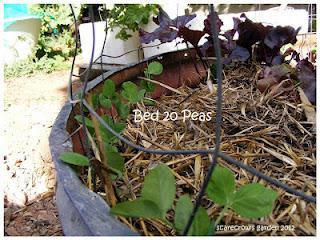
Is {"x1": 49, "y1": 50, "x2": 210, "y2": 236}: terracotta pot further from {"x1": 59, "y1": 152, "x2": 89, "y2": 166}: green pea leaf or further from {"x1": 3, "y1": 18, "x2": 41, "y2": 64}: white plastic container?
{"x1": 3, "y1": 18, "x2": 41, "y2": 64}: white plastic container

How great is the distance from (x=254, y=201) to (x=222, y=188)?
3 cm

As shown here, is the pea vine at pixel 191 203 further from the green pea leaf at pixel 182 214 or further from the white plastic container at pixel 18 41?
the white plastic container at pixel 18 41

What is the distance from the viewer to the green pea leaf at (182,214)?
1.27 ft

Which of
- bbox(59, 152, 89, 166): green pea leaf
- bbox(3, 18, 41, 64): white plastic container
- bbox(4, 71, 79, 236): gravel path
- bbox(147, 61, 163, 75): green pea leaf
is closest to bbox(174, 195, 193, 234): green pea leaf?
bbox(59, 152, 89, 166): green pea leaf

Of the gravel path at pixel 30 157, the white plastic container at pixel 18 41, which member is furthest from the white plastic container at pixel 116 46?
the white plastic container at pixel 18 41

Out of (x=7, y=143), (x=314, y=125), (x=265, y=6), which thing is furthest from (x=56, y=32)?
(x=314, y=125)

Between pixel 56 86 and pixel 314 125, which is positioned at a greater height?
pixel 314 125

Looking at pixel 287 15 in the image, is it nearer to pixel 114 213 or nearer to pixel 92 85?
pixel 92 85

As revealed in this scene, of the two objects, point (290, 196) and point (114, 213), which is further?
point (290, 196)

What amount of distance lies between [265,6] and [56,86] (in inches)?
93.6

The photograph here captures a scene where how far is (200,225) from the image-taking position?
374 millimetres

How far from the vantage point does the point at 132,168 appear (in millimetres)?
594

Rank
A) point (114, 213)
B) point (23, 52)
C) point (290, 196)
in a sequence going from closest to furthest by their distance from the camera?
point (114, 213) → point (290, 196) → point (23, 52)

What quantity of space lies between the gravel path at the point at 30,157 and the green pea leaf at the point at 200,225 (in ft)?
0.91
